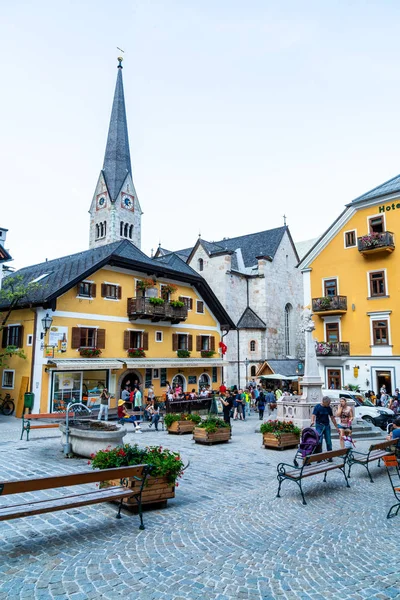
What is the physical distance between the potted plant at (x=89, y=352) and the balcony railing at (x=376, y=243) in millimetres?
17348

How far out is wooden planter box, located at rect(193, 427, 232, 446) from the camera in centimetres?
1374

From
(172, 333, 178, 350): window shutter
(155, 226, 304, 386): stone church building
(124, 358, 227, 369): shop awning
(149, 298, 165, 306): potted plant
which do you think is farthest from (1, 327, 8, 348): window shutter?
(155, 226, 304, 386): stone church building

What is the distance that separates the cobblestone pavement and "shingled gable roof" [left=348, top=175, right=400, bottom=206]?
23.0 meters

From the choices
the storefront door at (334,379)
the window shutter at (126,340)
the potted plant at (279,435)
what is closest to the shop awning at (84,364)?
the window shutter at (126,340)

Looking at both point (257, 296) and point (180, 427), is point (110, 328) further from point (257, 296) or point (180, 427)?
point (257, 296)

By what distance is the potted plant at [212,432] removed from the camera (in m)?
13.7

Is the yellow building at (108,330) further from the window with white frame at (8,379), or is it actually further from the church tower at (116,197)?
the church tower at (116,197)

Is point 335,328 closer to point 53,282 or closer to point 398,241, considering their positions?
point 398,241

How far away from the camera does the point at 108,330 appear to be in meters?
24.8

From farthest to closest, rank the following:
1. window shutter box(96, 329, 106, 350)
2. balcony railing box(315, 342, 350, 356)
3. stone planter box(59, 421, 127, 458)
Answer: balcony railing box(315, 342, 350, 356) → window shutter box(96, 329, 106, 350) → stone planter box(59, 421, 127, 458)

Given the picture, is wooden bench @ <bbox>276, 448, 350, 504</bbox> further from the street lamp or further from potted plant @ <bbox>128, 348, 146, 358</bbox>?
potted plant @ <bbox>128, 348, 146, 358</bbox>

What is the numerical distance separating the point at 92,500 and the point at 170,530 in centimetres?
120

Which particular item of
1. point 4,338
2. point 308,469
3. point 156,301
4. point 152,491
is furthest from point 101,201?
point 152,491

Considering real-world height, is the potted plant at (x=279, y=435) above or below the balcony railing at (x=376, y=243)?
below
